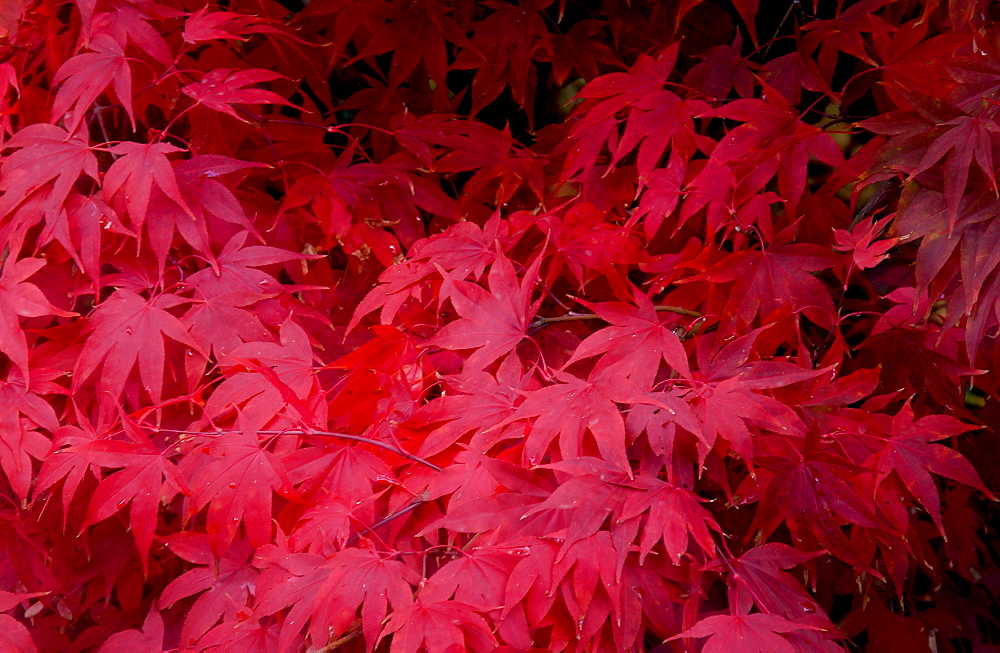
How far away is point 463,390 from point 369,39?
0.73 m

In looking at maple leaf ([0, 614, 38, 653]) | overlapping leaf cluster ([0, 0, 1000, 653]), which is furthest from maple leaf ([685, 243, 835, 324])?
maple leaf ([0, 614, 38, 653])

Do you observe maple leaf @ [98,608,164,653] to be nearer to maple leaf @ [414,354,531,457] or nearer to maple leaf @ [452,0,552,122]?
maple leaf @ [414,354,531,457]

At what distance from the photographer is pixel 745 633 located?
0.67 metres

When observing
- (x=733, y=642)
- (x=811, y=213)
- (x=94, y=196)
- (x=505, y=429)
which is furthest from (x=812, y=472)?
(x=94, y=196)

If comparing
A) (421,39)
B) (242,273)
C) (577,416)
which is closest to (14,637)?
(242,273)

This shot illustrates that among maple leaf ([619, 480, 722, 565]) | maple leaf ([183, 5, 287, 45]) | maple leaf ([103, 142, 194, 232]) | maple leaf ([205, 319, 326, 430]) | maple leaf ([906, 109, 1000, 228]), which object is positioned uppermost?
maple leaf ([183, 5, 287, 45])

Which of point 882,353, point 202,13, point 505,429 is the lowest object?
point 882,353

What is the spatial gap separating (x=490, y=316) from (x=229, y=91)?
44 centimetres

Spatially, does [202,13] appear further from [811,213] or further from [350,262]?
[811,213]

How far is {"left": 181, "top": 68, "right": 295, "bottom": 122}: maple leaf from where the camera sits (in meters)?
0.95

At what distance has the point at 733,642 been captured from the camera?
0.67 meters

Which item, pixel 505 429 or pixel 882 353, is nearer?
pixel 505 429

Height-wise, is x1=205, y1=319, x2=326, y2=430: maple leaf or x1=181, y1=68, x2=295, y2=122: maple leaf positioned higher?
x1=181, y1=68, x2=295, y2=122: maple leaf

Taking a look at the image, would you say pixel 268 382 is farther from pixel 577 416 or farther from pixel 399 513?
pixel 577 416
